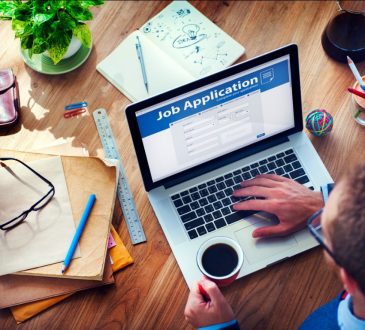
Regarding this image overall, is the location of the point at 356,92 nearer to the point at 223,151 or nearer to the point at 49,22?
the point at 223,151

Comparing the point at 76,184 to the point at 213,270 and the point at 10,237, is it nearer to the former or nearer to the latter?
the point at 10,237

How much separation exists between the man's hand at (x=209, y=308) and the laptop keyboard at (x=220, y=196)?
0.47ft

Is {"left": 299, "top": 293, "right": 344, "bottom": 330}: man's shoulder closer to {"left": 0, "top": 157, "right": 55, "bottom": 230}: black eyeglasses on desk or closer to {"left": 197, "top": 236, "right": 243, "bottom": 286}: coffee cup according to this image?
{"left": 197, "top": 236, "right": 243, "bottom": 286}: coffee cup

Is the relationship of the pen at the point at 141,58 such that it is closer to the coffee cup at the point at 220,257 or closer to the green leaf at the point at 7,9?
the green leaf at the point at 7,9

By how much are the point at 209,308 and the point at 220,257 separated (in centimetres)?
10

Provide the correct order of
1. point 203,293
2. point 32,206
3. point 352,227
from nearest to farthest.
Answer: point 352,227
point 203,293
point 32,206

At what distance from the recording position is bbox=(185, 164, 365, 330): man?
2.70 ft

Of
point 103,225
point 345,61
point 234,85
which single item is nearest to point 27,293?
point 103,225

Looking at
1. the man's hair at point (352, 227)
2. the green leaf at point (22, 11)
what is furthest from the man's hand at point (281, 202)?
the green leaf at point (22, 11)

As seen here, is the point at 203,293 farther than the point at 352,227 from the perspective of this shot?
Yes

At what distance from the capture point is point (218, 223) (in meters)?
1.18

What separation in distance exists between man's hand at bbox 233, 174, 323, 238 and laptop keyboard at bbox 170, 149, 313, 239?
0.02 m

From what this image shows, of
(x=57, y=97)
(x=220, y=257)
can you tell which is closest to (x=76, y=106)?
(x=57, y=97)

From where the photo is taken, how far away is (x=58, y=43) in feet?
4.06
